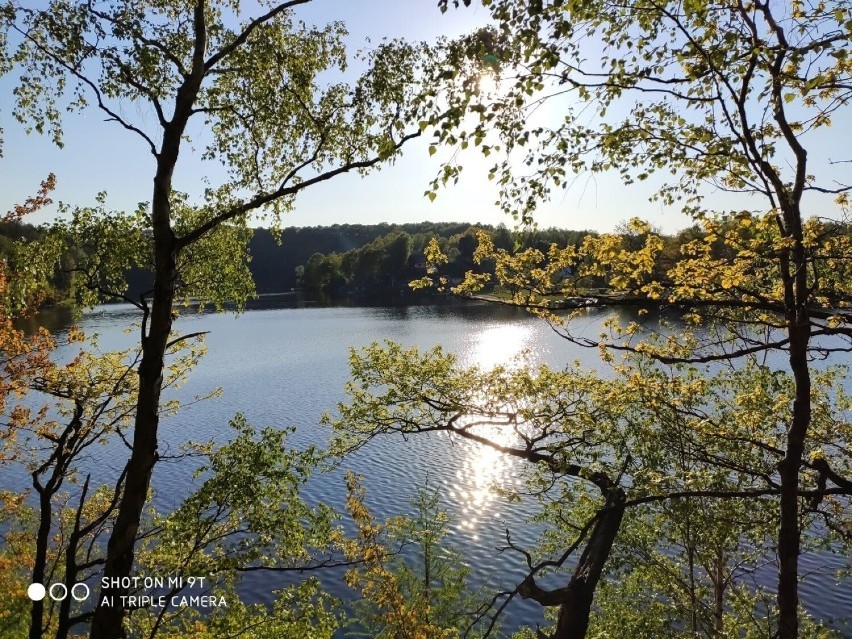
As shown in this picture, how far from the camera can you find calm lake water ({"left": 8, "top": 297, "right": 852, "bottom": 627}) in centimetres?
1912

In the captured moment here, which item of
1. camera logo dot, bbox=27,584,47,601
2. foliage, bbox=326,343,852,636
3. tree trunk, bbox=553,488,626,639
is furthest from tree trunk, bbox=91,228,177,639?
tree trunk, bbox=553,488,626,639

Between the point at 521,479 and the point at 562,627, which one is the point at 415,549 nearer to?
the point at 521,479

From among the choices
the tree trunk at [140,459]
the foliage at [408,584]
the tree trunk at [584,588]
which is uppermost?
the tree trunk at [140,459]

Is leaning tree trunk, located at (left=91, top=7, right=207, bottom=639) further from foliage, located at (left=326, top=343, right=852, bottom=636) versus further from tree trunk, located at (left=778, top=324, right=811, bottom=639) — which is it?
tree trunk, located at (left=778, top=324, right=811, bottom=639)

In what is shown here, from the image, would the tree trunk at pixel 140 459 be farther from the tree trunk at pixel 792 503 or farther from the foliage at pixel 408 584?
the tree trunk at pixel 792 503

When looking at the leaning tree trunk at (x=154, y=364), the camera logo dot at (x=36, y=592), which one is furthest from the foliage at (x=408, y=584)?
the leaning tree trunk at (x=154, y=364)

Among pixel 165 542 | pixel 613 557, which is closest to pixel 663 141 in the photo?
pixel 165 542

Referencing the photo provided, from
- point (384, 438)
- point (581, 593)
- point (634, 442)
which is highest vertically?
point (634, 442)

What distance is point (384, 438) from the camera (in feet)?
100

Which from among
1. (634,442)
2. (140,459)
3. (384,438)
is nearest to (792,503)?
(140,459)

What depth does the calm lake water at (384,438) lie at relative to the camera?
19.1 m

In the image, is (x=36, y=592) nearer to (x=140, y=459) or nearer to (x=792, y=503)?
(x=140, y=459)

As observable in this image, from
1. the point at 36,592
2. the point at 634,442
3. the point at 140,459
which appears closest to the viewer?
the point at 140,459

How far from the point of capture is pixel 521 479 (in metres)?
24.8
